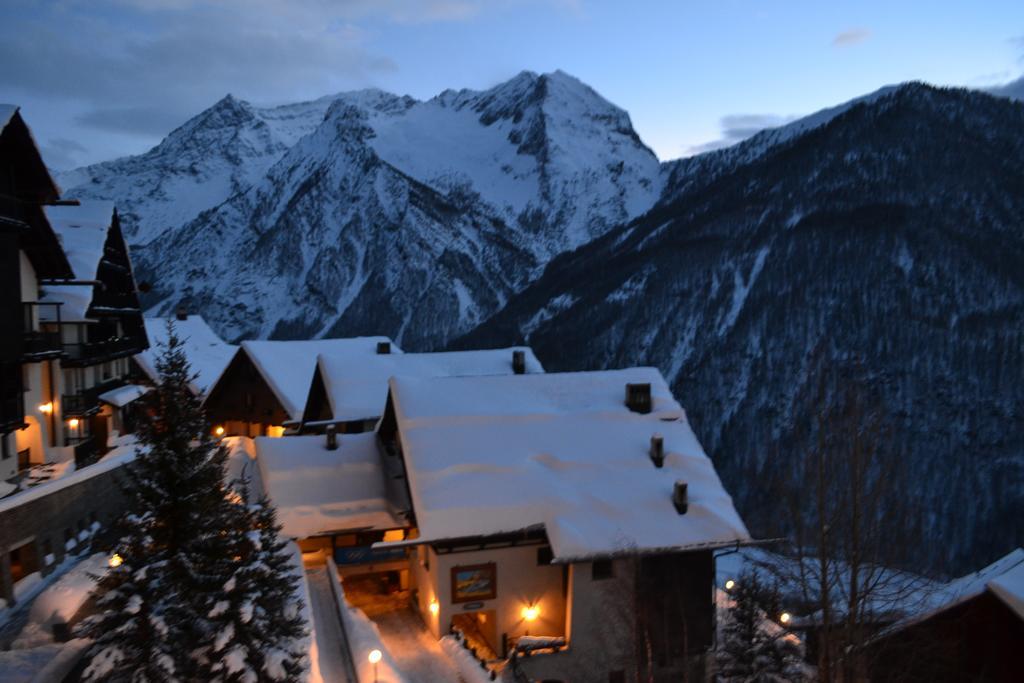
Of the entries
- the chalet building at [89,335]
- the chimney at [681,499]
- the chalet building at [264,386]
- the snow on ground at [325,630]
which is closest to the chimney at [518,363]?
the chalet building at [264,386]

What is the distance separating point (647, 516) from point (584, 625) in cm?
381

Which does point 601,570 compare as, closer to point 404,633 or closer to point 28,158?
point 404,633

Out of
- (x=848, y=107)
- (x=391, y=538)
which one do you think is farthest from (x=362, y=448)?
(x=848, y=107)

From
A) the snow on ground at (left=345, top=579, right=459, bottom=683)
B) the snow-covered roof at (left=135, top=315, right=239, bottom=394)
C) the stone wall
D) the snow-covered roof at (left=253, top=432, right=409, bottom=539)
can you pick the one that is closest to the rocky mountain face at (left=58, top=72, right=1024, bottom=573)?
the snow-covered roof at (left=135, top=315, right=239, bottom=394)

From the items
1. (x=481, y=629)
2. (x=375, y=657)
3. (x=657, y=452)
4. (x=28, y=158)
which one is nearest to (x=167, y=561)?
(x=375, y=657)

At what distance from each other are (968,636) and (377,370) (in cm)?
2856

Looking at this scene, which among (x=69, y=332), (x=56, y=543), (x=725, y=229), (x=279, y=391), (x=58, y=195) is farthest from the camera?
(x=725, y=229)

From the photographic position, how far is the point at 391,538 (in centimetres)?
2703

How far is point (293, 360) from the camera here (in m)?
46.3

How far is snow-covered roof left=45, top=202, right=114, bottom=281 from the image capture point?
31750 millimetres

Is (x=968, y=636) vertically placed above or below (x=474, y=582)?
below

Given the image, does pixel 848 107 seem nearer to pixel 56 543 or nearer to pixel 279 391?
pixel 279 391

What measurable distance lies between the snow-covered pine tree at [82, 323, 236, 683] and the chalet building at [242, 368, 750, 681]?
9.13 m

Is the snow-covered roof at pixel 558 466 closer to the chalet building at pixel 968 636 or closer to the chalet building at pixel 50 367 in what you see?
the chalet building at pixel 968 636
